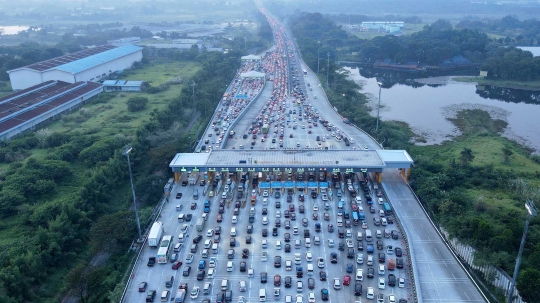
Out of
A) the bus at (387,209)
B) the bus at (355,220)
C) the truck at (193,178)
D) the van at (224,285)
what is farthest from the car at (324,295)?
the truck at (193,178)

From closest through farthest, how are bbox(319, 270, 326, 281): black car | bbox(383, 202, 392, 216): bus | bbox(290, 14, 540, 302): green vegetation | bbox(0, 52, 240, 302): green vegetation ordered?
1. bbox(0, 52, 240, 302): green vegetation
2. bbox(319, 270, 326, 281): black car
3. bbox(290, 14, 540, 302): green vegetation
4. bbox(383, 202, 392, 216): bus

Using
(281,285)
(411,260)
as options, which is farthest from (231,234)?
(411,260)

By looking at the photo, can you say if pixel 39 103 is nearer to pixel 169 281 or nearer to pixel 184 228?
pixel 184 228

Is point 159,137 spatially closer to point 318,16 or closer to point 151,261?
point 151,261

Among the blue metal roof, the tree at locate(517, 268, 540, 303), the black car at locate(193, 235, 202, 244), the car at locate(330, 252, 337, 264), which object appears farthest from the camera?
the blue metal roof

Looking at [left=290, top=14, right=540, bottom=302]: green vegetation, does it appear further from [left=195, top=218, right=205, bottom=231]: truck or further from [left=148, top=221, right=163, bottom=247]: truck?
[left=148, top=221, right=163, bottom=247]: truck

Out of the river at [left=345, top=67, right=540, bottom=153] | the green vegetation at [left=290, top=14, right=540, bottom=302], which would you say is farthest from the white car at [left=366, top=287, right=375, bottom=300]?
the river at [left=345, top=67, right=540, bottom=153]

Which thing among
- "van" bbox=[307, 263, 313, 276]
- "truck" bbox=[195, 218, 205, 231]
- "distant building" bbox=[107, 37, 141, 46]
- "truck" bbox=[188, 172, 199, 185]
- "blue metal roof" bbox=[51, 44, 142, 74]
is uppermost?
"blue metal roof" bbox=[51, 44, 142, 74]
